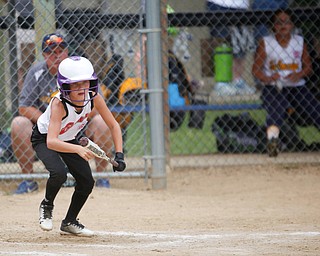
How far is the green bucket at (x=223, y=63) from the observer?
10.3 meters

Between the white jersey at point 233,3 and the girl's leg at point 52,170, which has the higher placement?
the white jersey at point 233,3

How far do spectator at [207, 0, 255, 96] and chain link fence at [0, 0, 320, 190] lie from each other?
0.02 meters

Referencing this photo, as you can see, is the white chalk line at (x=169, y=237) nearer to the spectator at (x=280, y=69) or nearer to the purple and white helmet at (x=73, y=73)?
the purple and white helmet at (x=73, y=73)

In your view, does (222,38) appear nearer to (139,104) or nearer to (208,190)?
(139,104)

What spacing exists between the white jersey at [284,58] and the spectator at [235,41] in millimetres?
586

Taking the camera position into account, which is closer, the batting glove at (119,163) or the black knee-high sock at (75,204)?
the batting glove at (119,163)

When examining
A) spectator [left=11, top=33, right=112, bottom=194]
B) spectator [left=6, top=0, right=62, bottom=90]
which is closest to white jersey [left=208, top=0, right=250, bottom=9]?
spectator [left=6, top=0, right=62, bottom=90]

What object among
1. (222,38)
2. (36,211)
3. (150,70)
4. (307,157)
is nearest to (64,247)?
(36,211)

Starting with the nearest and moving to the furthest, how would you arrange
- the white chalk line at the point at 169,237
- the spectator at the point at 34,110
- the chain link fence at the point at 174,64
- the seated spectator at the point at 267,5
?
the white chalk line at the point at 169,237 < the spectator at the point at 34,110 < the chain link fence at the point at 174,64 < the seated spectator at the point at 267,5

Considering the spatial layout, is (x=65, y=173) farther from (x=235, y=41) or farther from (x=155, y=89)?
(x=235, y=41)

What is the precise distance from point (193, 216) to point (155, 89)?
165cm

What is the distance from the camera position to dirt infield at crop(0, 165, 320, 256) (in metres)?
4.87

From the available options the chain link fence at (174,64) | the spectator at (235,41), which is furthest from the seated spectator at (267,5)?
the spectator at (235,41)

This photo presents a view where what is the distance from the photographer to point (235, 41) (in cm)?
1020
